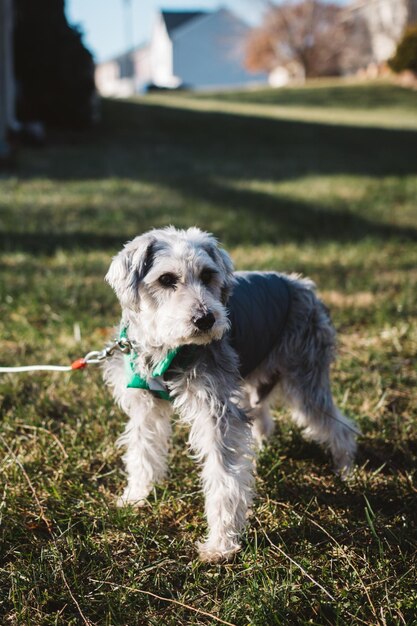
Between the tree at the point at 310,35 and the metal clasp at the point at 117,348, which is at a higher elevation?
the tree at the point at 310,35

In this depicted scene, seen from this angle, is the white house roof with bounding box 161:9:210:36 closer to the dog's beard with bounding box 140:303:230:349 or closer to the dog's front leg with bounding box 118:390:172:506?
the dog's front leg with bounding box 118:390:172:506

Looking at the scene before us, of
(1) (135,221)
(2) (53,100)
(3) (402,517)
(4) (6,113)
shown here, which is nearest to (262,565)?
(3) (402,517)

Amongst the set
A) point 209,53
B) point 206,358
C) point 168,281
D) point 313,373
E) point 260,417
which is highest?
point 209,53

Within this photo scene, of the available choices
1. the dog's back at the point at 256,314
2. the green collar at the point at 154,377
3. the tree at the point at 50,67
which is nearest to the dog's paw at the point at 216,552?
the green collar at the point at 154,377

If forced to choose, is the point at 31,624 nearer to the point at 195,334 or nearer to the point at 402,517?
the point at 195,334

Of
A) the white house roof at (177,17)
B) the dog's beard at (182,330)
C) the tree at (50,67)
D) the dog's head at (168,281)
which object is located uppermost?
the white house roof at (177,17)

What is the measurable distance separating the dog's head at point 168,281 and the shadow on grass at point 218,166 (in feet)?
17.3

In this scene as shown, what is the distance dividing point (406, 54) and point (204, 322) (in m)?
39.9

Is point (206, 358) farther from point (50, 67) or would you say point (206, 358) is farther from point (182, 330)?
point (50, 67)

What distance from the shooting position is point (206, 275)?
331cm

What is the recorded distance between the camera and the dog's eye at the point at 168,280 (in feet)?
10.6

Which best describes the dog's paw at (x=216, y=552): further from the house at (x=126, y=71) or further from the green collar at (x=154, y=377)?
the house at (x=126, y=71)

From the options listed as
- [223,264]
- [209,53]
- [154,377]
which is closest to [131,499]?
[154,377]

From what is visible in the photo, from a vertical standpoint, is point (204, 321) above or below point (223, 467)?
above
